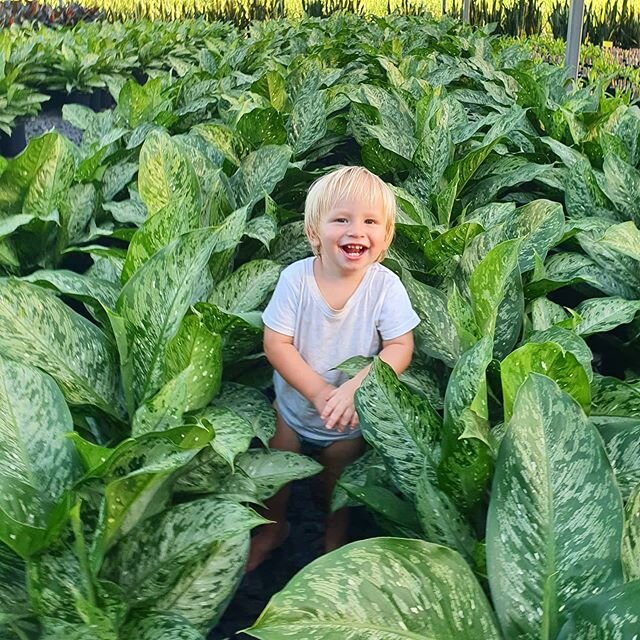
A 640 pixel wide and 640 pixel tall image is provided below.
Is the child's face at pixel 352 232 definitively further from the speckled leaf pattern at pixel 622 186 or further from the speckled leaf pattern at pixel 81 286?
the speckled leaf pattern at pixel 622 186

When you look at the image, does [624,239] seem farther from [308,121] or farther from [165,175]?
[308,121]

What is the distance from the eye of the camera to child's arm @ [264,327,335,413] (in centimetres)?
138

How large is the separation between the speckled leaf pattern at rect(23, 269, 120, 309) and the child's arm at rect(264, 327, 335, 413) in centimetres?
26

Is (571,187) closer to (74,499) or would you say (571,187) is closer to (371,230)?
(371,230)

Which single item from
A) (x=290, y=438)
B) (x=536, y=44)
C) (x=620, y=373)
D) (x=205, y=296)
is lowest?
(x=290, y=438)

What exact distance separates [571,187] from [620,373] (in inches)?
20.2

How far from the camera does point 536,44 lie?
Result: 8859 millimetres

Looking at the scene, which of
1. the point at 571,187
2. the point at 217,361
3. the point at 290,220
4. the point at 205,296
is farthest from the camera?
the point at 290,220

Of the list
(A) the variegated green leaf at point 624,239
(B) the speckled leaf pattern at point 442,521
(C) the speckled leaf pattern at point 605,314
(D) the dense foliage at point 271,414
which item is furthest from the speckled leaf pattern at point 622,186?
(B) the speckled leaf pattern at point 442,521

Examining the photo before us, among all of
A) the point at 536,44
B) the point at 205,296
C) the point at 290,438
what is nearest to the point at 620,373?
the point at 290,438

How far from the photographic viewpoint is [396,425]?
1023mm

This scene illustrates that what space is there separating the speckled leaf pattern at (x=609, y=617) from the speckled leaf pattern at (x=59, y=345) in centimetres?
68

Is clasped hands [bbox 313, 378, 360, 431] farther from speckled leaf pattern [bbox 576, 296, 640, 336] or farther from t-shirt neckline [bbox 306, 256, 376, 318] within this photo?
speckled leaf pattern [bbox 576, 296, 640, 336]

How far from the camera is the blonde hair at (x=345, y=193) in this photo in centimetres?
138
